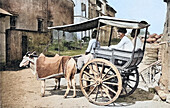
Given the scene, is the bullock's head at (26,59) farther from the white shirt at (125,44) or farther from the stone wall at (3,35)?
the white shirt at (125,44)

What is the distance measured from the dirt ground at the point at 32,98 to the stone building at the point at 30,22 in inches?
15.9

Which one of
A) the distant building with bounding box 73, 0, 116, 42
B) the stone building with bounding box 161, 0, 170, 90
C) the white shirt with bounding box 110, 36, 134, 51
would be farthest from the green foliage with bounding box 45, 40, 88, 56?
the stone building with bounding box 161, 0, 170, 90

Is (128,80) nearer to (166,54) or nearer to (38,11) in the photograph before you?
(166,54)

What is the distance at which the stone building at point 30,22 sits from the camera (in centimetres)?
394

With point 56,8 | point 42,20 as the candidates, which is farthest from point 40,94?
point 56,8

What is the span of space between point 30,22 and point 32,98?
1.66 meters

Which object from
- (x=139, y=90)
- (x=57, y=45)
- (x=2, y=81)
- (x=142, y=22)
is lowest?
(x=139, y=90)

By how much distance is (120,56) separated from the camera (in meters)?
3.50

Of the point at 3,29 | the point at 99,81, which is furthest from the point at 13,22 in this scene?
the point at 99,81

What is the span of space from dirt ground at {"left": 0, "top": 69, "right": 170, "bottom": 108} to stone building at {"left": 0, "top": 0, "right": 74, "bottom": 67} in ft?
1.32

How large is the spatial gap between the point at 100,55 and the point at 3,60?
6.16 ft

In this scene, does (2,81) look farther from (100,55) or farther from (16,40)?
(100,55)

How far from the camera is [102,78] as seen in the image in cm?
352

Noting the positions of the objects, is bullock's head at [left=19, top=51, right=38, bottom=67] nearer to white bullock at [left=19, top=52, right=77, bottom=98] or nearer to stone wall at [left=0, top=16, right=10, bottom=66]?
white bullock at [left=19, top=52, right=77, bottom=98]
